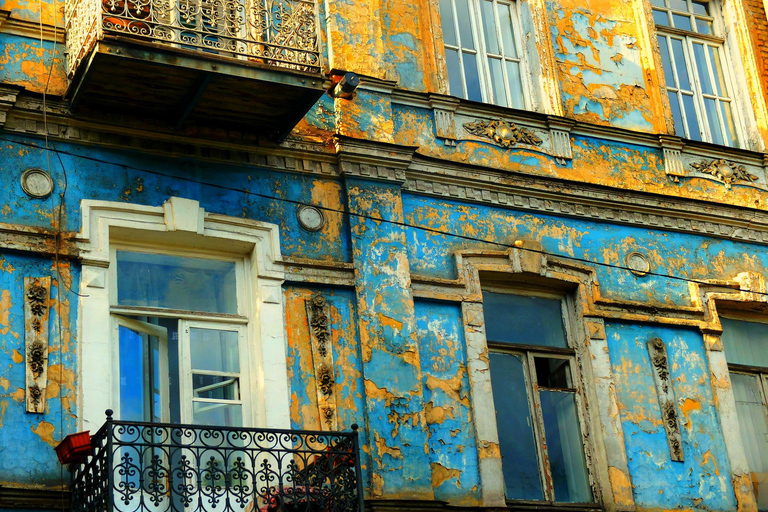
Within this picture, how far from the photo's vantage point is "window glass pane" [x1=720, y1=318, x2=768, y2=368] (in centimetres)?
1146

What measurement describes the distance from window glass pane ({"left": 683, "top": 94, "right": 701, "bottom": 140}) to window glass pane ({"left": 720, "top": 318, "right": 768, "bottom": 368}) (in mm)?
1978

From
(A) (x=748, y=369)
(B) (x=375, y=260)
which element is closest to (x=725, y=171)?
(A) (x=748, y=369)

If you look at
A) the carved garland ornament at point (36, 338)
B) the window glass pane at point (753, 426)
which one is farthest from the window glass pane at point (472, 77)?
the carved garland ornament at point (36, 338)

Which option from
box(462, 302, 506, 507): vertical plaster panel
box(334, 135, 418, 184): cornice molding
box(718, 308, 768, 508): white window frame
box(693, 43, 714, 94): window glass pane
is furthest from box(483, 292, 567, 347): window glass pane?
box(693, 43, 714, 94): window glass pane

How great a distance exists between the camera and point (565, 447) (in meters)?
10.4

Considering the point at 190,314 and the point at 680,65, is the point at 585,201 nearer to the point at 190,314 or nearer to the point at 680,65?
the point at 680,65

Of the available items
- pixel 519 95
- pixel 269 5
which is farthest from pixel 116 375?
pixel 519 95

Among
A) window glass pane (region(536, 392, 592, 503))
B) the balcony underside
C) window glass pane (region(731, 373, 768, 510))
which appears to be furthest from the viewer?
window glass pane (region(731, 373, 768, 510))

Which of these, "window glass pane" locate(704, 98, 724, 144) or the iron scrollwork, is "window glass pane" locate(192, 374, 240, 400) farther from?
"window glass pane" locate(704, 98, 724, 144)

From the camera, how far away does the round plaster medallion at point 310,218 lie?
32.6 ft

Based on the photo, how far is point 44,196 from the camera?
29.6ft

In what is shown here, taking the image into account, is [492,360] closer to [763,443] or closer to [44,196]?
[763,443]

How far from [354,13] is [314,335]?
3.12m

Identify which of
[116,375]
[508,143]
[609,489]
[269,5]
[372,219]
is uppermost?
[269,5]
